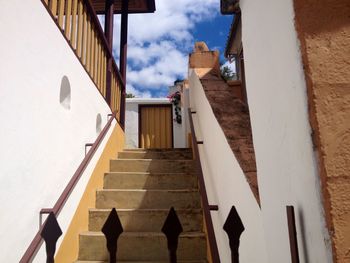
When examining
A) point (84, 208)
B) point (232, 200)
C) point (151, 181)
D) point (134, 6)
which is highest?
point (134, 6)

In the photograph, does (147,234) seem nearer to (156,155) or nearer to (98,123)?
(98,123)

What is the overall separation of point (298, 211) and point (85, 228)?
271cm

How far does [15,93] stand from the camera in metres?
1.91

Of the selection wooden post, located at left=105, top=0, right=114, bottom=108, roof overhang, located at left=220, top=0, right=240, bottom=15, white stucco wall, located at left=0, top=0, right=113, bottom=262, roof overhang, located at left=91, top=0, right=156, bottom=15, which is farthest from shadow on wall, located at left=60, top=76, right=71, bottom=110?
roof overhang, located at left=91, top=0, right=156, bottom=15

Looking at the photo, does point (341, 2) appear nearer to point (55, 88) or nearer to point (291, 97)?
point (291, 97)

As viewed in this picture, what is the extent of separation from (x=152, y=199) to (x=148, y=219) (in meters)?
0.37

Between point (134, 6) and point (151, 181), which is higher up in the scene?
point (134, 6)

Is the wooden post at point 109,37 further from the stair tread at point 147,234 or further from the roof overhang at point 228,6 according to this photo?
the roof overhang at point 228,6

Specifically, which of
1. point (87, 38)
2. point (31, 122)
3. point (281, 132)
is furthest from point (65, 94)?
point (281, 132)

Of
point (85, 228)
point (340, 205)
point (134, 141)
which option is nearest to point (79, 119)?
point (85, 228)

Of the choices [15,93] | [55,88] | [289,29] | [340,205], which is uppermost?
[55,88]

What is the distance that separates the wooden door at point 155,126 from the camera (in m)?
9.52

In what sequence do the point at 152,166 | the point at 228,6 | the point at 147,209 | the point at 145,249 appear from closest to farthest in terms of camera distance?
the point at 228,6 < the point at 145,249 < the point at 147,209 < the point at 152,166

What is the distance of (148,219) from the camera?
324cm
